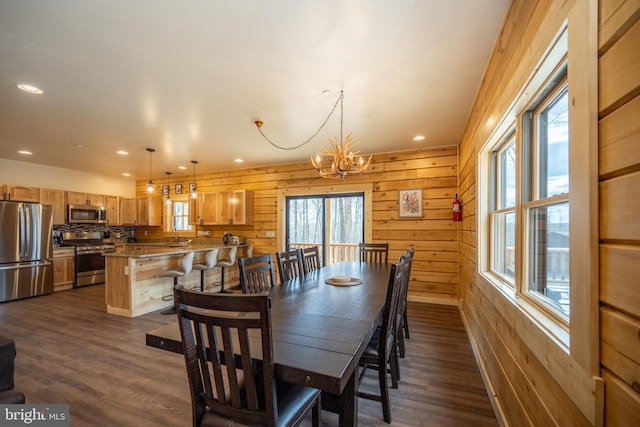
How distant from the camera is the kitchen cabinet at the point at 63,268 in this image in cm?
550

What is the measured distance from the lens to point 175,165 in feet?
19.9

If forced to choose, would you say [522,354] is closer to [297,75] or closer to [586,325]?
[586,325]

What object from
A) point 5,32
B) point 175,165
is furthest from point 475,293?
point 175,165

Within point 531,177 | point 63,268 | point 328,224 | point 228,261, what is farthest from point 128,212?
point 531,177

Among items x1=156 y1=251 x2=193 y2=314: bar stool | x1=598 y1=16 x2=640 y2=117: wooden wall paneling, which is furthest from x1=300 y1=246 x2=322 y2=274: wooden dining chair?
x1=598 y1=16 x2=640 y2=117: wooden wall paneling

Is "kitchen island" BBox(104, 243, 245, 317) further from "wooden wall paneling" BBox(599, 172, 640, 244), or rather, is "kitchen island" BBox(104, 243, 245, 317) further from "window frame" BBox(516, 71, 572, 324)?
"wooden wall paneling" BBox(599, 172, 640, 244)

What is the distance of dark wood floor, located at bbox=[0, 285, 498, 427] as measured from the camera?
6.39ft

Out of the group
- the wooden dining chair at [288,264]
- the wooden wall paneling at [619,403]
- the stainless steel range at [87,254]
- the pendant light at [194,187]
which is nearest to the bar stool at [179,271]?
the pendant light at [194,187]

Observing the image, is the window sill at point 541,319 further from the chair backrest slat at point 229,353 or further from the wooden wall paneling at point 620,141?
the chair backrest slat at point 229,353

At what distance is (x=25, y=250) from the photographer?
4.98 metres

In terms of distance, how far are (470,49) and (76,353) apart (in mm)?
4555

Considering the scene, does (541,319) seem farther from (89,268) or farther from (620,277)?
(89,268)

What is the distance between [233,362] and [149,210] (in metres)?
7.33

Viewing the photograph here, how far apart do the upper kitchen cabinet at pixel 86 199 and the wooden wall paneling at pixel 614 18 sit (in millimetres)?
8170
